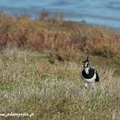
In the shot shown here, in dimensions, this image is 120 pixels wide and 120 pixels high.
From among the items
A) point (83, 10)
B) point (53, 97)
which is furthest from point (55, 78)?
point (83, 10)

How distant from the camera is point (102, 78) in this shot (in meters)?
8.68

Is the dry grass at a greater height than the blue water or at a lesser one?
greater

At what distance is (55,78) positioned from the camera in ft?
26.5

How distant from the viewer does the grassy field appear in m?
5.80

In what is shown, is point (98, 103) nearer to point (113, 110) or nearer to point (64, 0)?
point (113, 110)

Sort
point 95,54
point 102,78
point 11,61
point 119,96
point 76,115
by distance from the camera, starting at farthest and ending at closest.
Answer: point 95,54, point 11,61, point 102,78, point 119,96, point 76,115

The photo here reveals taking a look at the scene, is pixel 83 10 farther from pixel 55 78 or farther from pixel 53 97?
pixel 53 97

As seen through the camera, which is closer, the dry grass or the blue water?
the dry grass

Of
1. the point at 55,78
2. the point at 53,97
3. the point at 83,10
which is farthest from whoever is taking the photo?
the point at 83,10

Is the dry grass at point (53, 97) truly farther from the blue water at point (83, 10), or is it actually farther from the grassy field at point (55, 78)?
the blue water at point (83, 10)

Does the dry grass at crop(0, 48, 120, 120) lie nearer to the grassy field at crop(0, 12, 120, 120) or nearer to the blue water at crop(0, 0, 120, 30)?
the grassy field at crop(0, 12, 120, 120)

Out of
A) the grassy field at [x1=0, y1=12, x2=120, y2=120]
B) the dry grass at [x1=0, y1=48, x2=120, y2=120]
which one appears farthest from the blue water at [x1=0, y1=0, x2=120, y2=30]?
the dry grass at [x1=0, y1=48, x2=120, y2=120]

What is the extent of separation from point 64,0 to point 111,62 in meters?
24.4

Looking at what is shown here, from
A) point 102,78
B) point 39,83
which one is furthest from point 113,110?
point 102,78
